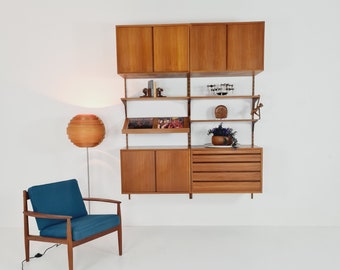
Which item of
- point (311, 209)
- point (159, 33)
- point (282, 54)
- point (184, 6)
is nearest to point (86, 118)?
point (159, 33)

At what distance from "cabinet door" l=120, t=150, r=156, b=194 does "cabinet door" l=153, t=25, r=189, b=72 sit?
3.41 feet

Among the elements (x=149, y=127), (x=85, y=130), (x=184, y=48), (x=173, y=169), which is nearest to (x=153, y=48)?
(x=184, y=48)

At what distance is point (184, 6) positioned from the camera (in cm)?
335

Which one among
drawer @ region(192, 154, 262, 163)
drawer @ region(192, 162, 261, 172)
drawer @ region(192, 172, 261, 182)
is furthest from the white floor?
drawer @ region(192, 154, 262, 163)

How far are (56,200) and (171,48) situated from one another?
6.84 feet

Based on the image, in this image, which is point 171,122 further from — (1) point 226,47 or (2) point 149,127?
(1) point 226,47

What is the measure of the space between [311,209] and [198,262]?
1822mm

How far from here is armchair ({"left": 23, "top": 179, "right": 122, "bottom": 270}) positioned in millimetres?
2371

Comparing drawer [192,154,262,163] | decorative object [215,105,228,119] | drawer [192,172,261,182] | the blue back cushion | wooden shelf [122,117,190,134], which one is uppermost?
decorative object [215,105,228,119]

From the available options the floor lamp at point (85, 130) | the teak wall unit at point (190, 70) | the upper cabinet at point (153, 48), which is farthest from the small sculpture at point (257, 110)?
the floor lamp at point (85, 130)

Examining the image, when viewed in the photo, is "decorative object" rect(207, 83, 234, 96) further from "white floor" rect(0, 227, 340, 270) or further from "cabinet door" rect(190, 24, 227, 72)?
"white floor" rect(0, 227, 340, 270)

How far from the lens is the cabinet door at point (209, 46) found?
3033 mm

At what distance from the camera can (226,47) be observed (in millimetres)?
3039

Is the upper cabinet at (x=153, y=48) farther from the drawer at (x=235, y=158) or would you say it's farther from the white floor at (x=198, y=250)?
the white floor at (x=198, y=250)
